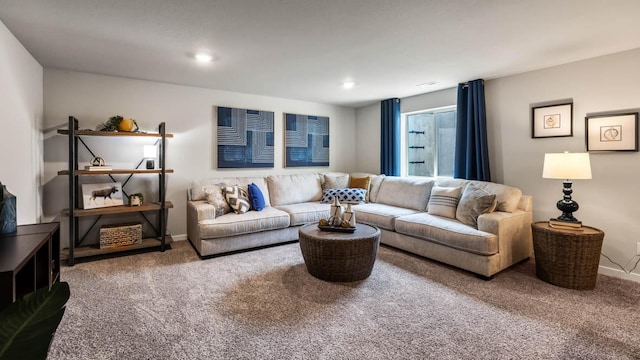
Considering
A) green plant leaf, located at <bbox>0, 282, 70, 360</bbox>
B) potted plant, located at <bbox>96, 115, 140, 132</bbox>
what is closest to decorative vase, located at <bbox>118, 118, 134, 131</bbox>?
potted plant, located at <bbox>96, 115, 140, 132</bbox>

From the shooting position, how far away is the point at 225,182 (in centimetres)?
441

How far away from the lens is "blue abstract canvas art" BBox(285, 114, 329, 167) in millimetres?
5312

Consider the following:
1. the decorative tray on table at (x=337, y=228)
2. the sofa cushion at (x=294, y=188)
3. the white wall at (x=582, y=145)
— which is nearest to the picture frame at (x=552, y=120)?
the white wall at (x=582, y=145)

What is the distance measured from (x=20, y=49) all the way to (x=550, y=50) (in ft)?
16.2

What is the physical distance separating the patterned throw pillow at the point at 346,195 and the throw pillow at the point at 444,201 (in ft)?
4.05

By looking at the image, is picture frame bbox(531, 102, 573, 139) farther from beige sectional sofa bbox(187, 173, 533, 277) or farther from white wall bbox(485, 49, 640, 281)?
beige sectional sofa bbox(187, 173, 533, 277)

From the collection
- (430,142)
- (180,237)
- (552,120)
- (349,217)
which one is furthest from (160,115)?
(552,120)

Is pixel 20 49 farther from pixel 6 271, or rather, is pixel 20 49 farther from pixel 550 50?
pixel 550 50

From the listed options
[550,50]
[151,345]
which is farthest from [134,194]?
[550,50]

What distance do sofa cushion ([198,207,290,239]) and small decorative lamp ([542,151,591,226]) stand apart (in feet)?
9.76

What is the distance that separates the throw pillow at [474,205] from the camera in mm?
3264

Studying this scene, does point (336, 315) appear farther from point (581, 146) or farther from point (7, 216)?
point (581, 146)

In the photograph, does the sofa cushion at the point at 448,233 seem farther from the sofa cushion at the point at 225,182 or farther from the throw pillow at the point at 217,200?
the throw pillow at the point at 217,200

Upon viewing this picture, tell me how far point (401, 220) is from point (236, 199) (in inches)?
83.4
